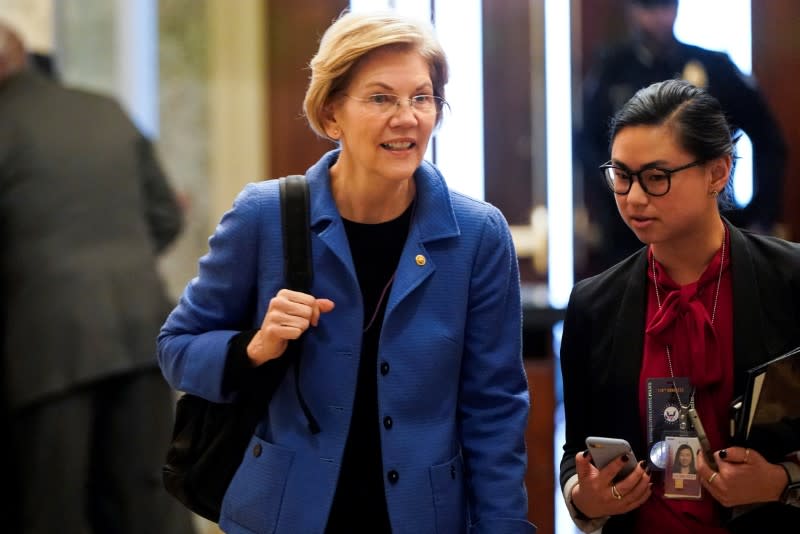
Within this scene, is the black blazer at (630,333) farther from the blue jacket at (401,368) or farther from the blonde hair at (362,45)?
the blonde hair at (362,45)

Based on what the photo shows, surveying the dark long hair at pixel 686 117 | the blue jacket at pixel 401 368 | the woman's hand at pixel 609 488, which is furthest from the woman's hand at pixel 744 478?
the dark long hair at pixel 686 117

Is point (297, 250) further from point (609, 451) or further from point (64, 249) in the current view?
point (64, 249)

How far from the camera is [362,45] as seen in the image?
2316mm

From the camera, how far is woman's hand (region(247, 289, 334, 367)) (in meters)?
2.23

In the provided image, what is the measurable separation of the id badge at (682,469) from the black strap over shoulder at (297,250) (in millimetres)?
609

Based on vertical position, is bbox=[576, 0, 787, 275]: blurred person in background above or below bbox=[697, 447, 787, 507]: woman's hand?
above

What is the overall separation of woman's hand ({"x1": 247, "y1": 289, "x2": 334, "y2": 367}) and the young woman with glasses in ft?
1.70

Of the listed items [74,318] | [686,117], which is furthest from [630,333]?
[74,318]

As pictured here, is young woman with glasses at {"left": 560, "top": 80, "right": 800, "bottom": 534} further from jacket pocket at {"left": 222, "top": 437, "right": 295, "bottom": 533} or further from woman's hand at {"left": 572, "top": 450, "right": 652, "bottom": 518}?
jacket pocket at {"left": 222, "top": 437, "right": 295, "bottom": 533}

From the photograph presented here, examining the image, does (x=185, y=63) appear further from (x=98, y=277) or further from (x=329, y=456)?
(x=329, y=456)

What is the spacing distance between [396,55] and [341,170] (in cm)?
25

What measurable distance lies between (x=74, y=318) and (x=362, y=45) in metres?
2.37

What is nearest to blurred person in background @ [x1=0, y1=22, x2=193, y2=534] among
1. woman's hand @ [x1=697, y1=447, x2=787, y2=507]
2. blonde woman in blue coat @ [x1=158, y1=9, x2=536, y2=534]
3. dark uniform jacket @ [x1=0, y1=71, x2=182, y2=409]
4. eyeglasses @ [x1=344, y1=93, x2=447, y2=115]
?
dark uniform jacket @ [x1=0, y1=71, x2=182, y2=409]

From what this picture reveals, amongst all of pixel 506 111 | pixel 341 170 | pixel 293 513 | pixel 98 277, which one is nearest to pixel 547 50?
pixel 506 111
